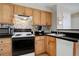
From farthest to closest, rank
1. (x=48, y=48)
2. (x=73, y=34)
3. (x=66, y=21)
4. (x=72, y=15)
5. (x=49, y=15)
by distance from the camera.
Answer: (x=49, y=15) < (x=48, y=48) < (x=66, y=21) < (x=72, y=15) < (x=73, y=34)

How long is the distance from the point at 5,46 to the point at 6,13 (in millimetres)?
753

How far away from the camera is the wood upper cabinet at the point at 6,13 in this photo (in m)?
2.37

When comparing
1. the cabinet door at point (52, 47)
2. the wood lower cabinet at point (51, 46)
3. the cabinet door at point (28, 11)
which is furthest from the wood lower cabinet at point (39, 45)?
the cabinet door at point (28, 11)

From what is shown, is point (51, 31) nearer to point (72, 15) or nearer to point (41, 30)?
point (41, 30)

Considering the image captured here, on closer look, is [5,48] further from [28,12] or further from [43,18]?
[43,18]

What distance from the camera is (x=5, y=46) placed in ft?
7.13

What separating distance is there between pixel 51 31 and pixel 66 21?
623 mm

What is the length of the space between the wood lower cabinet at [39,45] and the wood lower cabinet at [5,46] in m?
0.70

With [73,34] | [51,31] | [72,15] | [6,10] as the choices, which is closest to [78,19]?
[72,15]

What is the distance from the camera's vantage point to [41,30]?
3.18 metres

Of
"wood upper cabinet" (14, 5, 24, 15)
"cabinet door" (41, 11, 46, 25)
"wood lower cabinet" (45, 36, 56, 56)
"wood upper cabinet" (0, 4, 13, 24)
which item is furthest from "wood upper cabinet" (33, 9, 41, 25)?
"wood upper cabinet" (0, 4, 13, 24)

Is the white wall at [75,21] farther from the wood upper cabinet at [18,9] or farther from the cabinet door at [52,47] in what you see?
the wood upper cabinet at [18,9]

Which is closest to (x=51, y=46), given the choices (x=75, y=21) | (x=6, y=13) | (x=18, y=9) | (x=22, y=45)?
(x=22, y=45)

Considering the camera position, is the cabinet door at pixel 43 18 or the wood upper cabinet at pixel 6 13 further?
the cabinet door at pixel 43 18
